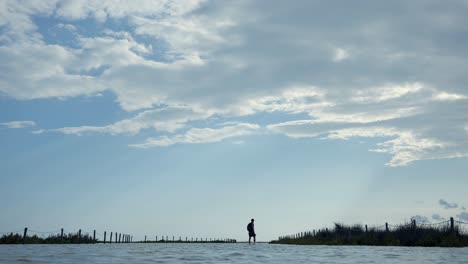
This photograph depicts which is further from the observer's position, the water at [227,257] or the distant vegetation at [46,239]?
the distant vegetation at [46,239]

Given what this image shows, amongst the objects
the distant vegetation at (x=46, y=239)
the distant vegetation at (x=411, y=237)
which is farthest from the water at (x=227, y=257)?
the distant vegetation at (x=46, y=239)

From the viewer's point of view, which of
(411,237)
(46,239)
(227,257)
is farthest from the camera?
(46,239)

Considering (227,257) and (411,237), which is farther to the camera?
(411,237)

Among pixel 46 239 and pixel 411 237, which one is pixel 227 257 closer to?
pixel 411 237

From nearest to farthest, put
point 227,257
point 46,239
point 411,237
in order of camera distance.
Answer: point 227,257 → point 411,237 → point 46,239

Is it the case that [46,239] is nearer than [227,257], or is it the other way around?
[227,257]

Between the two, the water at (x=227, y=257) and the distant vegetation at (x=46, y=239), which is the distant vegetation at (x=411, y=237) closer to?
the water at (x=227, y=257)

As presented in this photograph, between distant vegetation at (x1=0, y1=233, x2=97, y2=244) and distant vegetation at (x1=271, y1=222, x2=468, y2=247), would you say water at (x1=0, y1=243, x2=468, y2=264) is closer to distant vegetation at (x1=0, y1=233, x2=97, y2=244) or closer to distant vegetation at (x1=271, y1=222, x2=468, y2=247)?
distant vegetation at (x1=271, y1=222, x2=468, y2=247)

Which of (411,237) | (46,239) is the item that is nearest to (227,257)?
(411,237)

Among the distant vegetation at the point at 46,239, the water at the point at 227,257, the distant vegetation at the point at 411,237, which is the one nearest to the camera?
the water at the point at 227,257

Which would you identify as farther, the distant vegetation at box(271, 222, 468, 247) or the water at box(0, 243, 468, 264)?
the distant vegetation at box(271, 222, 468, 247)

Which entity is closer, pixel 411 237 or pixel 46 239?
pixel 411 237

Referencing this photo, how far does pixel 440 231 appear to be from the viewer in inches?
1244

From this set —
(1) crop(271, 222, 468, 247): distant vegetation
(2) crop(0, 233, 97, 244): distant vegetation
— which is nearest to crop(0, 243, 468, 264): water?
(1) crop(271, 222, 468, 247): distant vegetation
